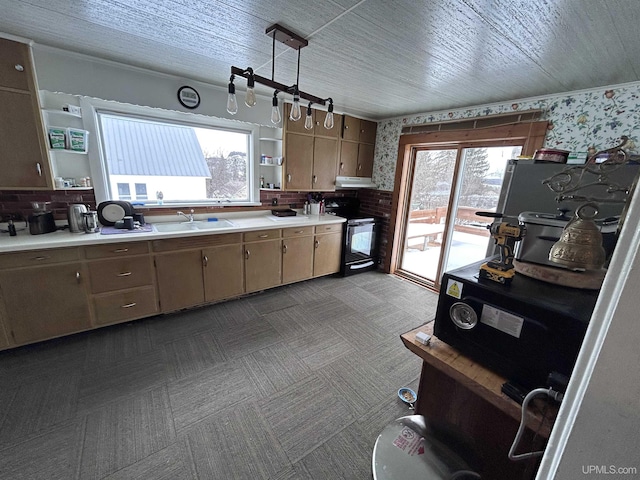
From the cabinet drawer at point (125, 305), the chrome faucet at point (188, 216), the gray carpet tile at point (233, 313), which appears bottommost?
the gray carpet tile at point (233, 313)

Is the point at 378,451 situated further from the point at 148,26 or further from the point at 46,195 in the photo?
the point at 46,195

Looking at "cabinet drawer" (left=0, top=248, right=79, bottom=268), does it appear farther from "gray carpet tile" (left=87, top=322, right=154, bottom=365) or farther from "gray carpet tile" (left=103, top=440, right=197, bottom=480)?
"gray carpet tile" (left=103, top=440, right=197, bottom=480)

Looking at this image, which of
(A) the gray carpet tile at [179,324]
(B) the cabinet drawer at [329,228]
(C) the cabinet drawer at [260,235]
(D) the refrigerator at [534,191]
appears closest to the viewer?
(D) the refrigerator at [534,191]

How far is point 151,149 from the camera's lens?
9.11ft

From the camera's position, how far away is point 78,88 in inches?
87.0

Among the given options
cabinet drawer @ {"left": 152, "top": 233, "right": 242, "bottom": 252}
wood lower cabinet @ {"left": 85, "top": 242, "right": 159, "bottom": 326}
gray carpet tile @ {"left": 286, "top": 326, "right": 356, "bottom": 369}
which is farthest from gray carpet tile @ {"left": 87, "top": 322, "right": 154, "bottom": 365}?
gray carpet tile @ {"left": 286, "top": 326, "right": 356, "bottom": 369}

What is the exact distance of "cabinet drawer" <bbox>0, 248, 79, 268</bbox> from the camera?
1.86 metres

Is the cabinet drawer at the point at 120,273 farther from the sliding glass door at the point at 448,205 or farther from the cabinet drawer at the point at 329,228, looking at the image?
the sliding glass door at the point at 448,205

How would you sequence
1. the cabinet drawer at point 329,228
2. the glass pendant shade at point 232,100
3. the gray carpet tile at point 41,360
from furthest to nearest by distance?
the cabinet drawer at point 329,228
the gray carpet tile at point 41,360
the glass pendant shade at point 232,100

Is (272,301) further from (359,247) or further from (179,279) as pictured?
(359,247)

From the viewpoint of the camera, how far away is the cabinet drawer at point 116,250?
2133mm

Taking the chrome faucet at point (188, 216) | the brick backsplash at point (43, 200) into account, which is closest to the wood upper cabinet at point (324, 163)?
the chrome faucet at point (188, 216)

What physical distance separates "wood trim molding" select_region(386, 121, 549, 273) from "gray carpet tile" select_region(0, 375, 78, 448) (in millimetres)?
3636

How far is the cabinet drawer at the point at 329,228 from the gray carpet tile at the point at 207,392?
6.28 ft
